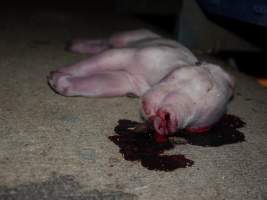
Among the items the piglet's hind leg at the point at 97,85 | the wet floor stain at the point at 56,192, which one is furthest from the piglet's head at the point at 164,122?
the piglet's hind leg at the point at 97,85

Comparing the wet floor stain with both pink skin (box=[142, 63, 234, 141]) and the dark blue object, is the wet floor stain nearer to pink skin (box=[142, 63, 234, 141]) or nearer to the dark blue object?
pink skin (box=[142, 63, 234, 141])

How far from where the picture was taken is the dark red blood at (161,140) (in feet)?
6.45

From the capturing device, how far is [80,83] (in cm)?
263

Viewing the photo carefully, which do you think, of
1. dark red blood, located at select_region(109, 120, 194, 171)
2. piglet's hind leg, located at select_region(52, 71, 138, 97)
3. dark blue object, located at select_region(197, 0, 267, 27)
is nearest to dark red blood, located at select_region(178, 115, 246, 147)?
dark red blood, located at select_region(109, 120, 194, 171)

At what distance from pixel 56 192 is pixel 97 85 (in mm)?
1122

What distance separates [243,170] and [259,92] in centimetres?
132

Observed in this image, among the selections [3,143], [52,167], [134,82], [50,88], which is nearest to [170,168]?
[52,167]

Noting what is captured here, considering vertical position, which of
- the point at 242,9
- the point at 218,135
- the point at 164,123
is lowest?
the point at 218,135

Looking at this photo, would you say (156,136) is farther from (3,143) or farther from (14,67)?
(14,67)

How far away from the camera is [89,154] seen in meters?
1.97

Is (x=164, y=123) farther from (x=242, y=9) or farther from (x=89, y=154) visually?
(x=242, y=9)

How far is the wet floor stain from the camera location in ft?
5.23

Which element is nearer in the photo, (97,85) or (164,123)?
(164,123)

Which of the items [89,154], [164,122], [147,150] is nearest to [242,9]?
[164,122]
